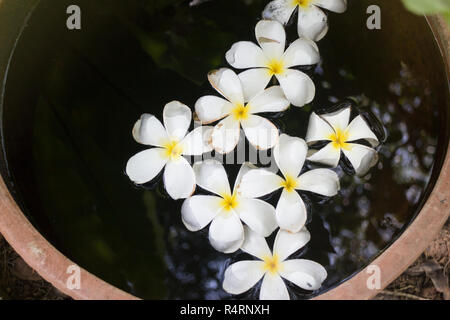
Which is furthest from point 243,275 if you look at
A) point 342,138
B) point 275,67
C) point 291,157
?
point 275,67

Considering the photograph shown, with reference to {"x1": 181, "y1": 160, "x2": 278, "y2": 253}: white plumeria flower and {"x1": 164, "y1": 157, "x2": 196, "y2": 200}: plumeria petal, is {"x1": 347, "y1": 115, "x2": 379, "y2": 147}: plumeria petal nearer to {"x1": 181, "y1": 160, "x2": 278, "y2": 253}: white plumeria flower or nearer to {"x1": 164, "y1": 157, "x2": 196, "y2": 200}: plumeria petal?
{"x1": 181, "y1": 160, "x2": 278, "y2": 253}: white plumeria flower

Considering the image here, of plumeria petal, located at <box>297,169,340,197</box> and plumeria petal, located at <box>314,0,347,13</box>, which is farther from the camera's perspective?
plumeria petal, located at <box>314,0,347,13</box>

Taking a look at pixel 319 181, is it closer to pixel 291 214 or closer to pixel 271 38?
pixel 291 214

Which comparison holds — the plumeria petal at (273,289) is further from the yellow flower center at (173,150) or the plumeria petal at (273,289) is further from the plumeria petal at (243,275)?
the yellow flower center at (173,150)

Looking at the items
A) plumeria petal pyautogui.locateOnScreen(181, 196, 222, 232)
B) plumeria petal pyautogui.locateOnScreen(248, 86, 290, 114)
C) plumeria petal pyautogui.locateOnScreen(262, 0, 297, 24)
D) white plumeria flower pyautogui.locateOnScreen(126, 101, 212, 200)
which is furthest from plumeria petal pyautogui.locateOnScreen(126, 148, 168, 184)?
plumeria petal pyautogui.locateOnScreen(262, 0, 297, 24)
